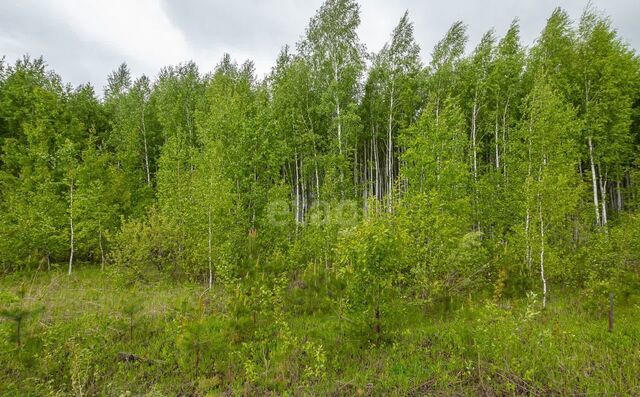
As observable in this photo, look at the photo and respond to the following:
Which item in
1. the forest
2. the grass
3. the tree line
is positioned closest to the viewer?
the grass

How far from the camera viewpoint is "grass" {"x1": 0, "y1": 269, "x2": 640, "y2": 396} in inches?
227

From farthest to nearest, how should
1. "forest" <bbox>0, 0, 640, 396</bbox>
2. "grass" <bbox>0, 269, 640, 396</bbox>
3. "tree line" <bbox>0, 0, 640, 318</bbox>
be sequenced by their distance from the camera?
"tree line" <bbox>0, 0, 640, 318</bbox> → "forest" <bbox>0, 0, 640, 396</bbox> → "grass" <bbox>0, 269, 640, 396</bbox>

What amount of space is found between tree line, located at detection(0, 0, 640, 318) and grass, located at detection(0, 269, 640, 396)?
3.60ft

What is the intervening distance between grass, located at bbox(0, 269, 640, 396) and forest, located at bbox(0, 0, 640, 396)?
57mm

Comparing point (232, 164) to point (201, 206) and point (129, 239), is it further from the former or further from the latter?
point (129, 239)

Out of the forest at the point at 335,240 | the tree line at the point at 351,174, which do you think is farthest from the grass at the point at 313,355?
the tree line at the point at 351,174

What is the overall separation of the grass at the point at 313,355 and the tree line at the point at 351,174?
110cm

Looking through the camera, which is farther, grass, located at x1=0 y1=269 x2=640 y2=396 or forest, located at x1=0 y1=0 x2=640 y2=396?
forest, located at x1=0 y1=0 x2=640 y2=396

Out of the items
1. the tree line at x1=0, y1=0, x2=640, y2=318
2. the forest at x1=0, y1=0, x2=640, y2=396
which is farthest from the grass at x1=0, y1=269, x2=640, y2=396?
the tree line at x1=0, y1=0, x2=640, y2=318

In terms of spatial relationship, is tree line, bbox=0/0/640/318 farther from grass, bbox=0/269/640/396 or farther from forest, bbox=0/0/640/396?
grass, bbox=0/269/640/396

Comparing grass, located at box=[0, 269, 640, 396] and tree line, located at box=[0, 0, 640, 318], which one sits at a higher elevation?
tree line, located at box=[0, 0, 640, 318]

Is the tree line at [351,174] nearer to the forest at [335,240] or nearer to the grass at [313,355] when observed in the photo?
the forest at [335,240]

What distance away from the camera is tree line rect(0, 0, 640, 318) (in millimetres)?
9742

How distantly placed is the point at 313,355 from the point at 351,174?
14.7m
